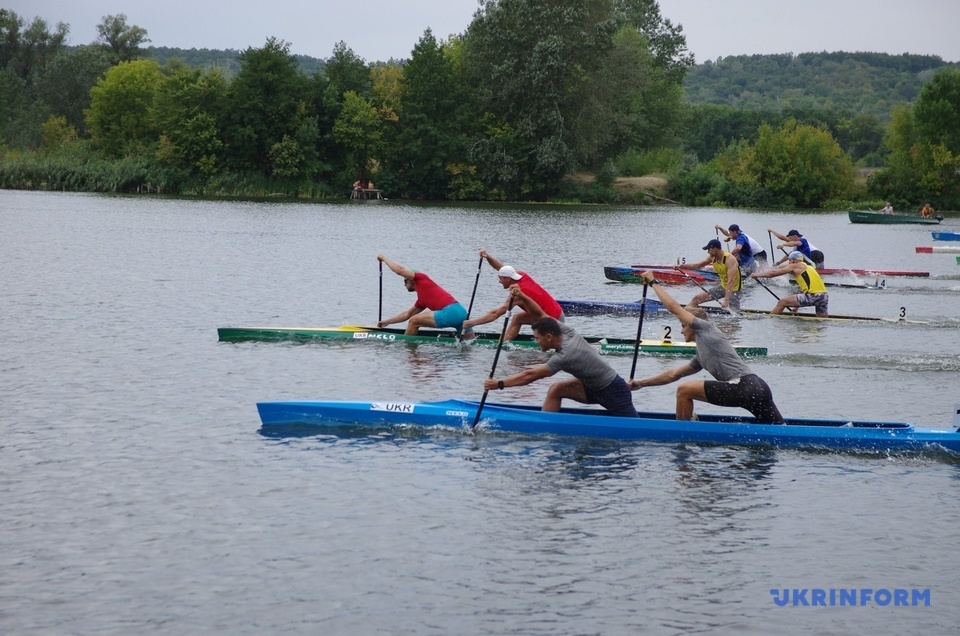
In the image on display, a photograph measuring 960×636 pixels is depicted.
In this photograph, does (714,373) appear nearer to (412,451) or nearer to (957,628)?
(412,451)

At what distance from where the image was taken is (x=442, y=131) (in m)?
91.5

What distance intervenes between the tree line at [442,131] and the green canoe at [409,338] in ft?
220

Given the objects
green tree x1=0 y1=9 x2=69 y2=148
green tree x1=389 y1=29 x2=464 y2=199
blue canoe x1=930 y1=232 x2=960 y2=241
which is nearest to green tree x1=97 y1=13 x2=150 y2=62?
green tree x1=0 y1=9 x2=69 y2=148

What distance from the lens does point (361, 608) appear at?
9.26m

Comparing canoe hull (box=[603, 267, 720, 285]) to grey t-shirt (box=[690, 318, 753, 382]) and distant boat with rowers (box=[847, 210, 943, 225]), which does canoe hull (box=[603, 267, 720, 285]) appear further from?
distant boat with rowers (box=[847, 210, 943, 225])

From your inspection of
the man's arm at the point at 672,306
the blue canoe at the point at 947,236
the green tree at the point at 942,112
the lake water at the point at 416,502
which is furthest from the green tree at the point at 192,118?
the man's arm at the point at 672,306

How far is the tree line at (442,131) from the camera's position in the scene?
87.1 meters

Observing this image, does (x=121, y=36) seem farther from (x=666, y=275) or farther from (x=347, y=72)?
(x=666, y=275)

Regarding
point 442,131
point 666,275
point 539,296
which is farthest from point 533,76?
point 539,296

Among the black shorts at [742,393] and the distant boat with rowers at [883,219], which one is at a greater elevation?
the distant boat with rowers at [883,219]

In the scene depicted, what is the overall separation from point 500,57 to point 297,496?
81248mm

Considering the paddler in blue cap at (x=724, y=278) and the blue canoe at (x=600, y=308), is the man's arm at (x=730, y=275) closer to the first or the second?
the paddler in blue cap at (x=724, y=278)

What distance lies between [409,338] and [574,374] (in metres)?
7.61

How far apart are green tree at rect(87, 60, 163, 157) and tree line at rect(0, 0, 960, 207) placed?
6.6 inches
